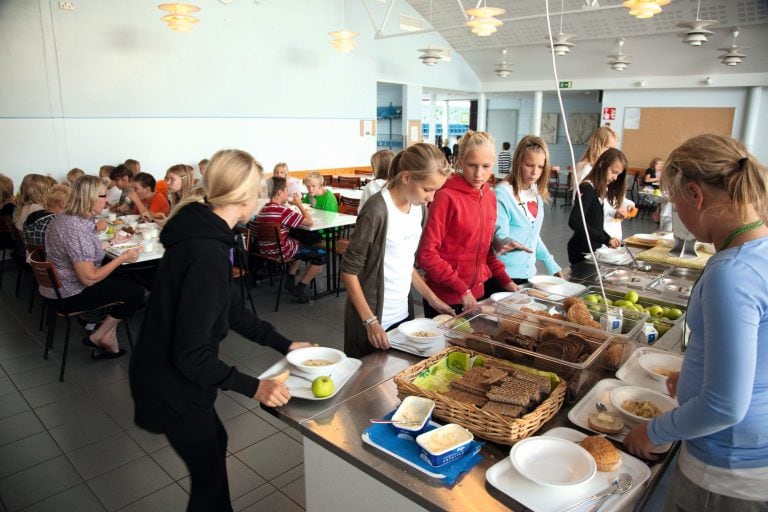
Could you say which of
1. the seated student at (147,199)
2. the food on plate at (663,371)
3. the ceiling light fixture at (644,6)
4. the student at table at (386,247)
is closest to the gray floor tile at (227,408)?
the student at table at (386,247)

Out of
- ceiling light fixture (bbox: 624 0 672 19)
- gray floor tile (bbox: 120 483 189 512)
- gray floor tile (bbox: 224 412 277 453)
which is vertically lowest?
gray floor tile (bbox: 120 483 189 512)

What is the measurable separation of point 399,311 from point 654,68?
36.1 ft

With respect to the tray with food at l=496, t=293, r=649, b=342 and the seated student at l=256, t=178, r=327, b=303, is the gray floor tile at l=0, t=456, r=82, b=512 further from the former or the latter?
the seated student at l=256, t=178, r=327, b=303

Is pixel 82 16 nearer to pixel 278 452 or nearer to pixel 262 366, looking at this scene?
pixel 262 366

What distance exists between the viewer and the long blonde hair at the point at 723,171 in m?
1.04

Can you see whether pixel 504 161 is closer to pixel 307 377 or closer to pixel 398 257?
pixel 398 257

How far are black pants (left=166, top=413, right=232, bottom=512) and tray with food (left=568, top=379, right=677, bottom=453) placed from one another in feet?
3.46

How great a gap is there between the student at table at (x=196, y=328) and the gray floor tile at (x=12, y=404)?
86.1 inches

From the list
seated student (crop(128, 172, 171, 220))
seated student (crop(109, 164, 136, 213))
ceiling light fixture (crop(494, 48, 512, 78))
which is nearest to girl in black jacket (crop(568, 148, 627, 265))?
seated student (crop(128, 172, 171, 220))

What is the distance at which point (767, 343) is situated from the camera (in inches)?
40.4

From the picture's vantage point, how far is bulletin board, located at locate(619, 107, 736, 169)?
10.7m

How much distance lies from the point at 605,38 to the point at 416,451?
11222mm

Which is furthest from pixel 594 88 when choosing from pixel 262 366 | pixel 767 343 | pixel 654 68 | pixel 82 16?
pixel 767 343

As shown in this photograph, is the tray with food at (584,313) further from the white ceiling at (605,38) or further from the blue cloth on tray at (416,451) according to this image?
the white ceiling at (605,38)
